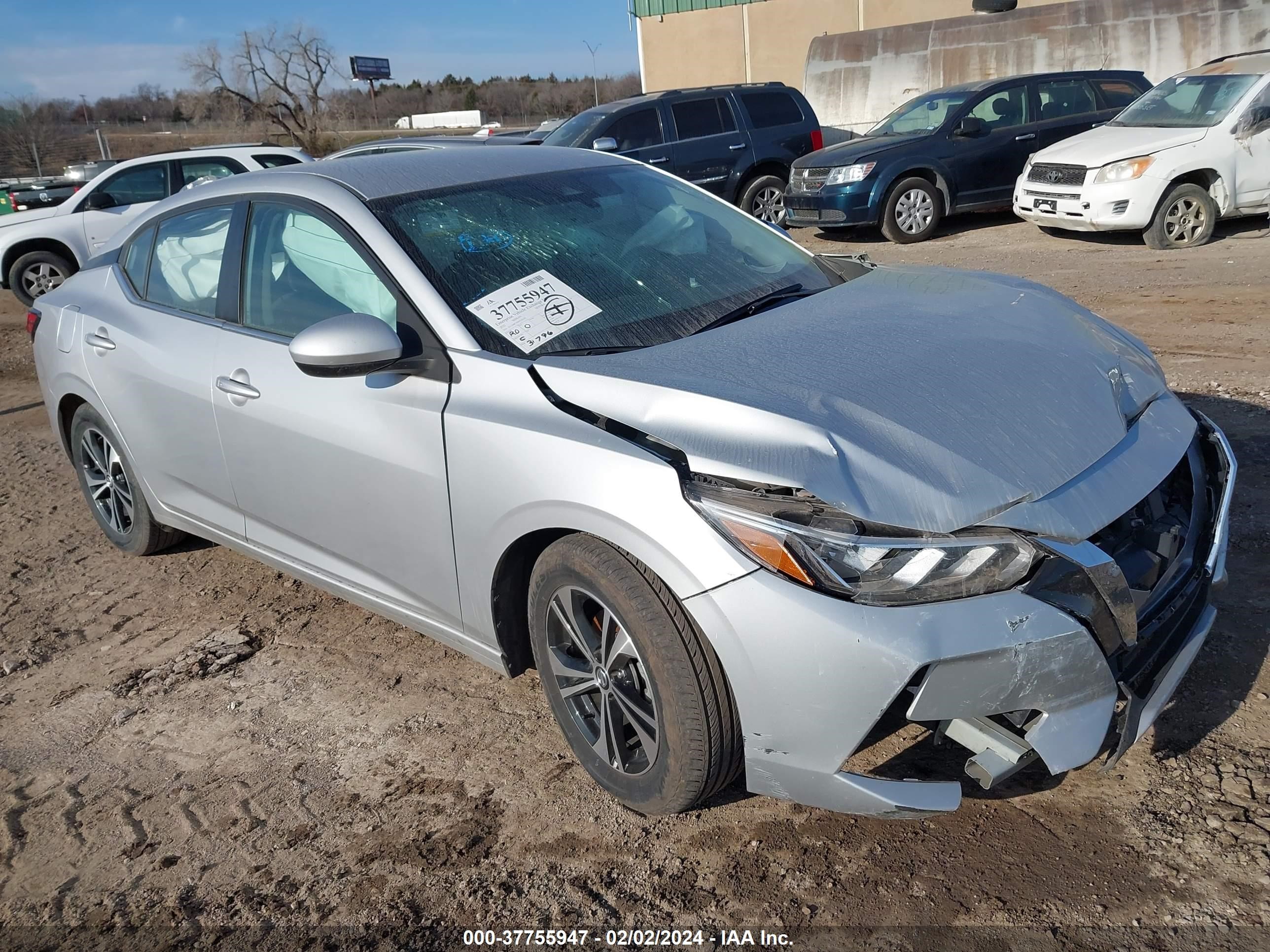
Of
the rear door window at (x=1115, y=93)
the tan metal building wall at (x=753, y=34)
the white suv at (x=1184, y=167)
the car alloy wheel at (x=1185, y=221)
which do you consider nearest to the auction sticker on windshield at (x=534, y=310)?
the white suv at (x=1184, y=167)

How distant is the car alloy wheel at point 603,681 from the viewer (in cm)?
266

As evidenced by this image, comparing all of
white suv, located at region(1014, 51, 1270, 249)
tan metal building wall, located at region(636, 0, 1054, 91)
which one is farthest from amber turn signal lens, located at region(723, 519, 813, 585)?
tan metal building wall, located at region(636, 0, 1054, 91)

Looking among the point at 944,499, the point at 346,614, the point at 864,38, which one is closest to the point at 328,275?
the point at 346,614

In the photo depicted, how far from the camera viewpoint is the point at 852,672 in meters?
2.23

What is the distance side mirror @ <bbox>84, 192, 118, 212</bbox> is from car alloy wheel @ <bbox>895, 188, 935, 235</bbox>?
9.32 m

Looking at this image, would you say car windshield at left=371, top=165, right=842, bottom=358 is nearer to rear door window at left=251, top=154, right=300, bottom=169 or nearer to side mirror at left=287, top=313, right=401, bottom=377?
side mirror at left=287, top=313, right=401, bottom=377

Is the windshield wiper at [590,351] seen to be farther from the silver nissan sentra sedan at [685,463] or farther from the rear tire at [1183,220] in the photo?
the rear tire at [1183,220]

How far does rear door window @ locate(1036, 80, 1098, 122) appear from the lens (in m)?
12.2

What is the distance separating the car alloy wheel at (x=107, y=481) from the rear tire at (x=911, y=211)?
9.11 metres

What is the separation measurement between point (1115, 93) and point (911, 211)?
3261 millimetres

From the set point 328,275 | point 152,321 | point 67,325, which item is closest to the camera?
point 328,275

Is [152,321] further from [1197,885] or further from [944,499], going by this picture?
[1197,885]

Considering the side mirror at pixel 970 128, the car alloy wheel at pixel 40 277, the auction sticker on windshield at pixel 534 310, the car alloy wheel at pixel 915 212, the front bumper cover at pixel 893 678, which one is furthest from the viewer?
the car alloy wheel at pixel 40 277

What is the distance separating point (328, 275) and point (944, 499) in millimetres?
2175
